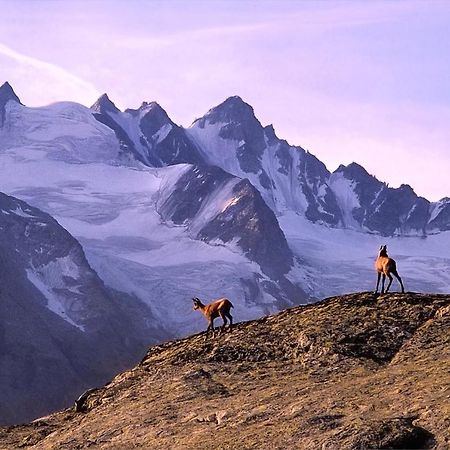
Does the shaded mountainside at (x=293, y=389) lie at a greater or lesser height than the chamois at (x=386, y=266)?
lesser

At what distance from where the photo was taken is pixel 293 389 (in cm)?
3033

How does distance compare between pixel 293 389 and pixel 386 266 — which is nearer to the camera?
pixel 293 389

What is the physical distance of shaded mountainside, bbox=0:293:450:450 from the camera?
2602 centimetres

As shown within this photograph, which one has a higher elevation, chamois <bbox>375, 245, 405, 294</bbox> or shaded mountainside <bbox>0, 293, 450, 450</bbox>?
chamois <bbox>375, 245, 405, 294</bbox>

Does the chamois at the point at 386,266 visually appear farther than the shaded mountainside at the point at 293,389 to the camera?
Yes

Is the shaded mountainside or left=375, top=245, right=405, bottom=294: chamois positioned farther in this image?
left=375, top=245, right=405, bottom=294: chamois

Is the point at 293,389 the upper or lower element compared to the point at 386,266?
lower

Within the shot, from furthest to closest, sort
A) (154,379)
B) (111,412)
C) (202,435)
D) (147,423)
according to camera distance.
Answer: (154,379), (111,412), (147,423), (202,435)

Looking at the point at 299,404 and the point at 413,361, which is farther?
Result: the point at 413,361

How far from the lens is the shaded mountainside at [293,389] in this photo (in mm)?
26016

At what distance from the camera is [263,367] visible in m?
33.7

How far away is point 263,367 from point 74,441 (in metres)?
6.85

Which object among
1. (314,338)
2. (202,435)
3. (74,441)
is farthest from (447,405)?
(74,441)

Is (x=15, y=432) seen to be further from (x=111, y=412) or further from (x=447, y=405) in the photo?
(x=447, y=405)
